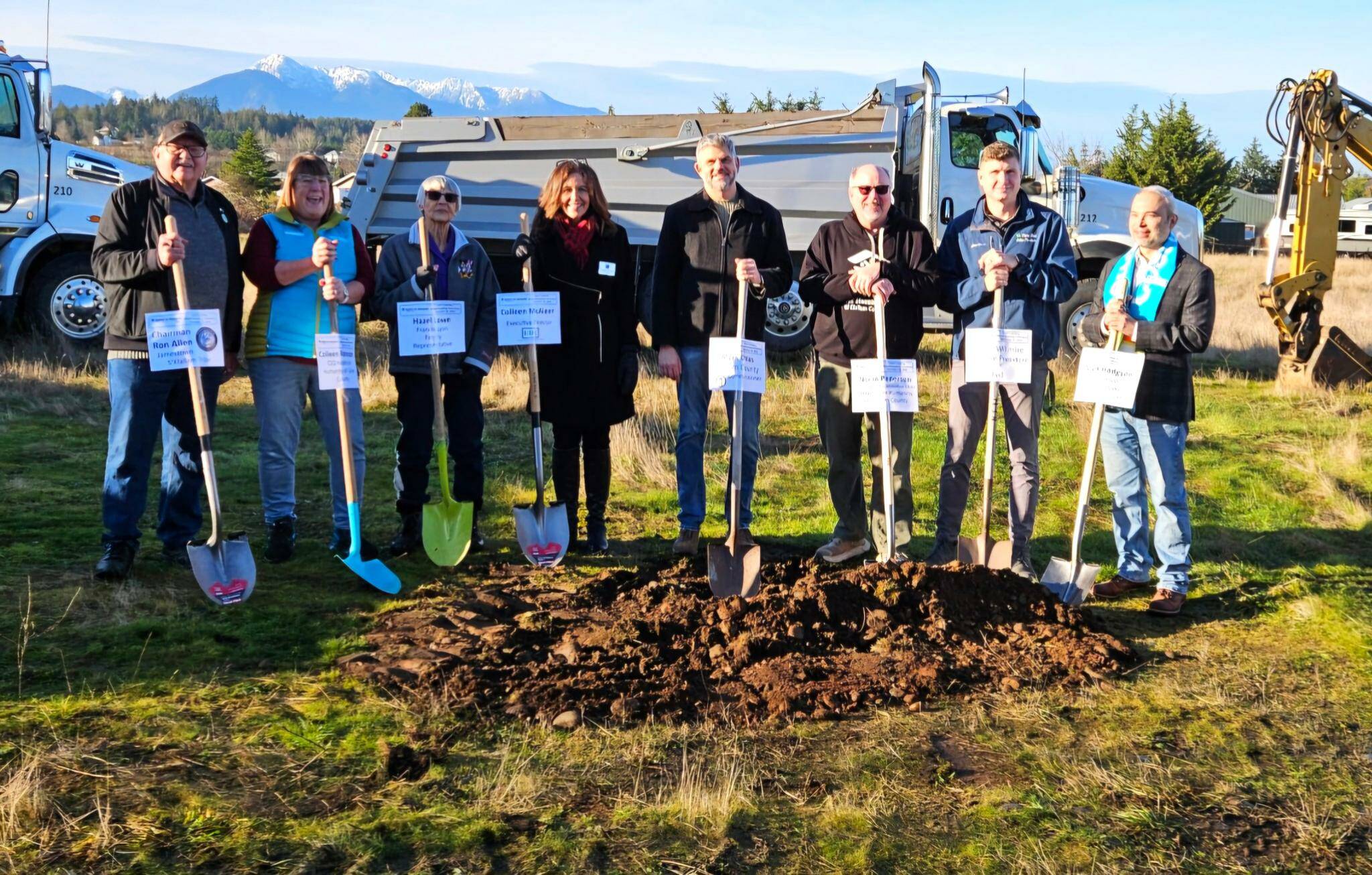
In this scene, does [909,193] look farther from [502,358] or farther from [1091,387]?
[1091,387]

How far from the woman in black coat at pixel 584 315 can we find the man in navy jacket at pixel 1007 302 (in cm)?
159

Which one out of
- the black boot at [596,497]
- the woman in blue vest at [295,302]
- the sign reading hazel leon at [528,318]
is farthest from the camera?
the black boot at [596,497]

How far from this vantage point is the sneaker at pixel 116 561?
5.44m

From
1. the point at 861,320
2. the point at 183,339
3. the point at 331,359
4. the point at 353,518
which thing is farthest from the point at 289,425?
the point at 861,320

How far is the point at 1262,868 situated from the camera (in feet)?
10.8

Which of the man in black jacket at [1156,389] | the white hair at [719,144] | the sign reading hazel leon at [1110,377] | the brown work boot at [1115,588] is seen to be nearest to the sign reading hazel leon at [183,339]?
the white hair at [719,144]

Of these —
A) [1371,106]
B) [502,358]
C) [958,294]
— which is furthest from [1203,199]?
[958,294]

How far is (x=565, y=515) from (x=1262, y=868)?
11.6 feet

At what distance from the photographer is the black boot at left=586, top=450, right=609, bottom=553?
618 cm

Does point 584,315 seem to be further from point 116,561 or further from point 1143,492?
point 1143,492

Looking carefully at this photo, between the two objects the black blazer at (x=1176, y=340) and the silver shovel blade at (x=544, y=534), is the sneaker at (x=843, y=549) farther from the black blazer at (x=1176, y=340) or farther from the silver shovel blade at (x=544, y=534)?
the black blazer at (x=1176, y=340)

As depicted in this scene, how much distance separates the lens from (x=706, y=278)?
5.82 meters

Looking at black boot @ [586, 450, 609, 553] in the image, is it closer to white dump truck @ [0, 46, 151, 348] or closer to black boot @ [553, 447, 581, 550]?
black boot @ [553, 447, 581, 550]

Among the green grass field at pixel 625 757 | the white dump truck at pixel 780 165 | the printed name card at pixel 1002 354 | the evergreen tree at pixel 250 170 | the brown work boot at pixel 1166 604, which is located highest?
→ the evergreen tree at pixel 250 170
